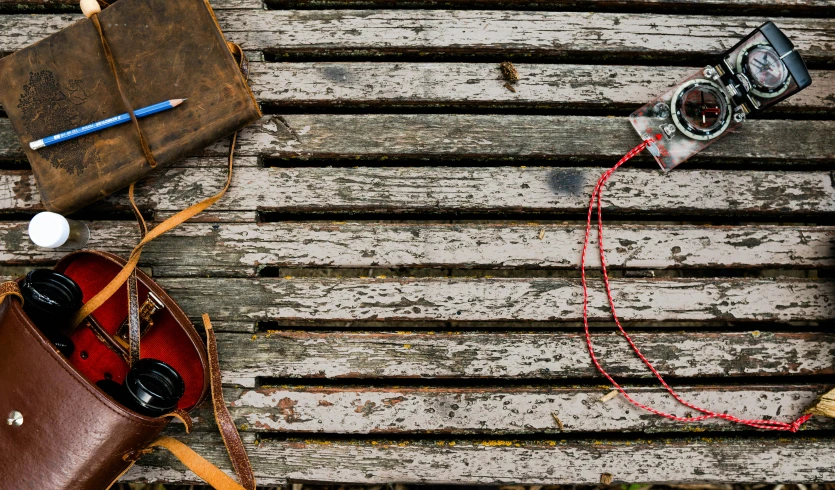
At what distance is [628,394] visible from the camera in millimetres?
1625

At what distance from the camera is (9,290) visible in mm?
1301

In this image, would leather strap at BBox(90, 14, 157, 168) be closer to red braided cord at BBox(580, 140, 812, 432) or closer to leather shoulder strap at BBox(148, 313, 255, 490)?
leather shoulder strap at BBox(148, 313, 255, 490)

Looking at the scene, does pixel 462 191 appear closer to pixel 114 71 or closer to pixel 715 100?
pixel 715 100

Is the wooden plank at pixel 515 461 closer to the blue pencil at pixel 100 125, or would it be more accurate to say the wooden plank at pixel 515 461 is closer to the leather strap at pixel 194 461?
the leather strap at pixel 194 461

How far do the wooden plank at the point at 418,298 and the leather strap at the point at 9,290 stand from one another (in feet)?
1.28

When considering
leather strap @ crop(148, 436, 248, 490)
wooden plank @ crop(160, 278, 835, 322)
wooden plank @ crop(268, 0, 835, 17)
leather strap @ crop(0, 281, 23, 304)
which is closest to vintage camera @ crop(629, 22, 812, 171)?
wooden plank @ crop(268, 0, 835, 17)

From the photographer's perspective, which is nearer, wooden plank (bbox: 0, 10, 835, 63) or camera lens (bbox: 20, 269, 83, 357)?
camera lens (bbox: 20, 269, 83, 357)

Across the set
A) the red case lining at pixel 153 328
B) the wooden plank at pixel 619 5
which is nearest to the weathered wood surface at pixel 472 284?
the red case lining at pixel 153 328

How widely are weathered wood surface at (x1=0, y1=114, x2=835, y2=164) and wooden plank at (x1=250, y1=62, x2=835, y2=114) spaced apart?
0.06 meters

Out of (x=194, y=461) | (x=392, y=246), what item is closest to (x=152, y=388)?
(x=194, y=461)

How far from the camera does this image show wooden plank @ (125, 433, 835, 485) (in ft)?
5.33

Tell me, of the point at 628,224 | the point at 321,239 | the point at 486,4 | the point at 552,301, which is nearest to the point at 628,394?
the point at 552,301

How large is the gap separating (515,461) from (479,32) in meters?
1.45

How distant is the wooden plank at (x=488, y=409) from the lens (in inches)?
63.8
